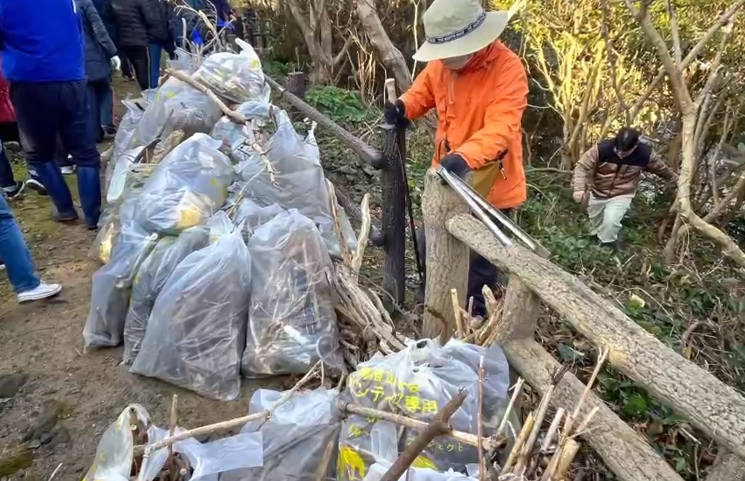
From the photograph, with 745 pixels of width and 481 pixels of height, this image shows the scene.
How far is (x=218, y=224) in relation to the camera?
2545 mm

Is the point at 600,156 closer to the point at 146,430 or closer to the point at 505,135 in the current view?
the point at 505,135

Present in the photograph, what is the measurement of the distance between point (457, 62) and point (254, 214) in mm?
1131

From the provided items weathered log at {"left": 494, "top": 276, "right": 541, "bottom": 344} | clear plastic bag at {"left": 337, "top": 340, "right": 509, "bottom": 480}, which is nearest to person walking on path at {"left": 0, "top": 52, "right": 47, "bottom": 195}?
clear plastic bag at {"left": 337, "top": 340, "right": 509, "bottom": 480}

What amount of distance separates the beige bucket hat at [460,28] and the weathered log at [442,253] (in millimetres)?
601

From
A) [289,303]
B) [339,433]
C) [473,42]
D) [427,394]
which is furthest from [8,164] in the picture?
[427,394]

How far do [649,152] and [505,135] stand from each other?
304 cm

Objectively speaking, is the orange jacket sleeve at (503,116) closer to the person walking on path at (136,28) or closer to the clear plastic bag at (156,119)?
the clear plastic bag at (156,119)

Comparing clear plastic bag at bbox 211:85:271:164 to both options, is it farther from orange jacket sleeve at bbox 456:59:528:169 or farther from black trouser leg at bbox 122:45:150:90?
black trouser leg at bbox 122:45:150:90

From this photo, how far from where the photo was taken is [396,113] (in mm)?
2719

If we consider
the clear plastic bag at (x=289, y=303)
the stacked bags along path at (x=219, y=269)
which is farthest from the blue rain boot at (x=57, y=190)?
the clear plastic bag at (x=289, y=303)

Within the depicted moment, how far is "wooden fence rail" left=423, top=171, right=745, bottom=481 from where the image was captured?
1.17 meters

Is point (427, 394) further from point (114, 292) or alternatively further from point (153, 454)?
point (114, 292)

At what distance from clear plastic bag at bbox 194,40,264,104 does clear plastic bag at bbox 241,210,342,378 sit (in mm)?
1982

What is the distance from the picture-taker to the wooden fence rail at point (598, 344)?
117 cm
